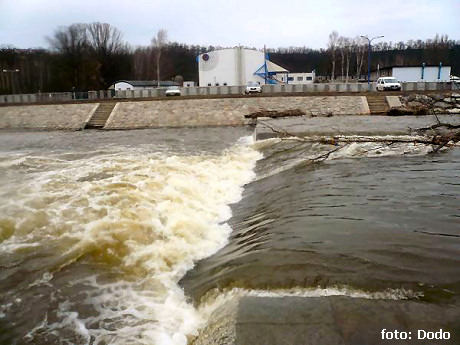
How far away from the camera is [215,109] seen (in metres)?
32.4

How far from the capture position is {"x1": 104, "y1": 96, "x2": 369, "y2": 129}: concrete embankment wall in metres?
30.5

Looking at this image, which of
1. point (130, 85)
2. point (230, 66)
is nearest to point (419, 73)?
point (230, 66)

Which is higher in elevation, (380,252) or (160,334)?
(380,252)

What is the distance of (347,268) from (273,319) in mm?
1419

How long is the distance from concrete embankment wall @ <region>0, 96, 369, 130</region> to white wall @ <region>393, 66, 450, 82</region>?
37.0 m

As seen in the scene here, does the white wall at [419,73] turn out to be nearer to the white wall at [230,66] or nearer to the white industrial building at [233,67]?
the white industrial building at [233,67]

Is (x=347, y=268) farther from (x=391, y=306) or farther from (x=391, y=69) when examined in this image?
(x=391, y=69)

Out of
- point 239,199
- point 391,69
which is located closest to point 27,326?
point 239,199

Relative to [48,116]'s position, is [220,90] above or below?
above

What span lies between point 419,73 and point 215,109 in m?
44.2

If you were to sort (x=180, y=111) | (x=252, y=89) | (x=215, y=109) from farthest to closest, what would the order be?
(x=252, y=89) < (x=180, y=111) < (x=215, y=109)

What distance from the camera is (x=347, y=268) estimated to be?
4.77 meters

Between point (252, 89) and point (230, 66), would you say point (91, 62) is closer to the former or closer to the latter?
point (230, 66)

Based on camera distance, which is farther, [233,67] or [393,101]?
[233,67]
